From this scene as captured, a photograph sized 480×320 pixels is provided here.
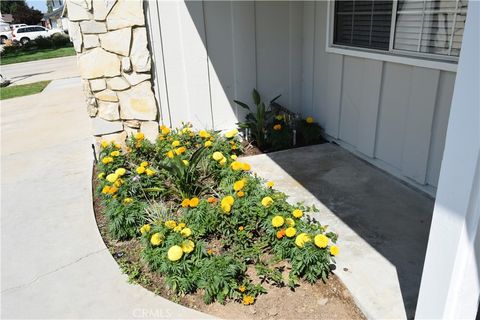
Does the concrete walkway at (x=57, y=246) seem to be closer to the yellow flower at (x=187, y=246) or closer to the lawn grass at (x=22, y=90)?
the yellow flower at (x=187, y=246)

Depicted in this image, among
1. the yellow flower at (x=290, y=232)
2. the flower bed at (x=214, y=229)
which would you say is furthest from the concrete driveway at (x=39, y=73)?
the yellow flower at (x=290, y=232)

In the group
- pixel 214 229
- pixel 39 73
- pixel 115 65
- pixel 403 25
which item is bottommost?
pixel 39 73

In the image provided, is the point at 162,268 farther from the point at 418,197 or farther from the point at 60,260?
the point at 418,197

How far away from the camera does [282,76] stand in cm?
494

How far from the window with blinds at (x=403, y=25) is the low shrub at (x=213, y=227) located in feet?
5.47

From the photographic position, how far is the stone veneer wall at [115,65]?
404 centimetres

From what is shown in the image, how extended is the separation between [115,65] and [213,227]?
247 centimetres

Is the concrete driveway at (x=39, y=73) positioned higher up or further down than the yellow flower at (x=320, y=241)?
further down

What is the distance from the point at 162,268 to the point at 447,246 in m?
1.55

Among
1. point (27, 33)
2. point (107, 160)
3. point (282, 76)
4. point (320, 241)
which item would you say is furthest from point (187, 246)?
point (27, 33)

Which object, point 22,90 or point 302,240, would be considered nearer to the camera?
point 302,240

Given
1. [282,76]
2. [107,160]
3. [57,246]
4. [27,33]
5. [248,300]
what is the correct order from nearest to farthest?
[248,300] → [57,246] → [107,160] → [282,76] → [27,33]

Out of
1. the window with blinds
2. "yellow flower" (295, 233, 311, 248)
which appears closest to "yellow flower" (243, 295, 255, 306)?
"yellow flower" (295, 233, 311, 248)

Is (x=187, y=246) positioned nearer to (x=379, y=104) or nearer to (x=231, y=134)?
(x=231, y=134)
